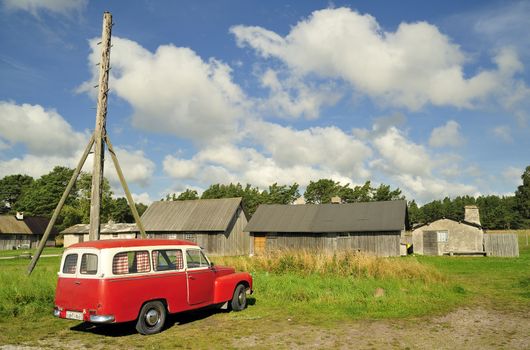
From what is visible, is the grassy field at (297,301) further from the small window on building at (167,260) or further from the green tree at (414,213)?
the green tree at (414,213)

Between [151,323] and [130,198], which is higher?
[130,198]

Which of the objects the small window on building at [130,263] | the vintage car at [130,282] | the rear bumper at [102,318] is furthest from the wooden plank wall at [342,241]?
the rear bumper at [102,318]

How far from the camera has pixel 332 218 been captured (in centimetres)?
3903

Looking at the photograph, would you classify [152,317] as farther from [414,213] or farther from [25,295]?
[414,213]

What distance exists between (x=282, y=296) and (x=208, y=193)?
8711 cm

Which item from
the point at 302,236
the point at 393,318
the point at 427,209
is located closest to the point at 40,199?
the point at 302,236

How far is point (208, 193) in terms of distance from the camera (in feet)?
326

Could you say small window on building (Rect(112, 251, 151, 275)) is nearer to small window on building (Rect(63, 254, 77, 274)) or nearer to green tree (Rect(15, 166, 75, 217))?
small window on building (Rect(63, 254, 77, 274))

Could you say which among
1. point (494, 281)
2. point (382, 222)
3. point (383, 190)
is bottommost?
point (494, 281)

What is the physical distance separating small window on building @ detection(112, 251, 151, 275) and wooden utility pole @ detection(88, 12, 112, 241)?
266 inches

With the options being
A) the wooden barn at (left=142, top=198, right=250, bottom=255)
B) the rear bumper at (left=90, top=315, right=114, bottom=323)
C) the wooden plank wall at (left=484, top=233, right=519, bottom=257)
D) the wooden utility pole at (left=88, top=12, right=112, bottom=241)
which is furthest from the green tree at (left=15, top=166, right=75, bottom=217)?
the rear bumper at (left=90, top=315, right=114, bottom=323)

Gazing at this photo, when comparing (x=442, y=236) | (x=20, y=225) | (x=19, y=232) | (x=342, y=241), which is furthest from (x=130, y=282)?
(x=20, y=225)

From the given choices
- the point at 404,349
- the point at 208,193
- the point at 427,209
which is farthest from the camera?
the point at 427,209

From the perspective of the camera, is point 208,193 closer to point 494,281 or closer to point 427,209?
point 427,209
